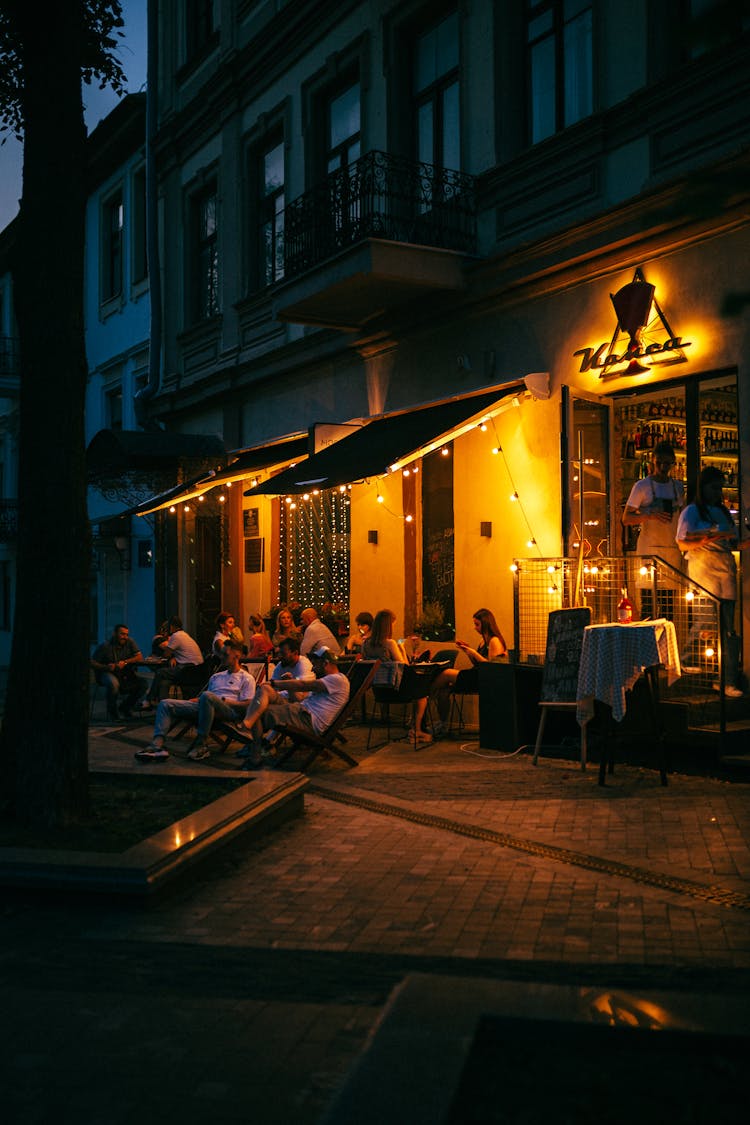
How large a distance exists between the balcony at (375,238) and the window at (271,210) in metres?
3.48

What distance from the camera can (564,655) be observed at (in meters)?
10.0

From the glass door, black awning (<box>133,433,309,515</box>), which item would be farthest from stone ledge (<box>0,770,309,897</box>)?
black awning (<box>133,433,309,515</box>)

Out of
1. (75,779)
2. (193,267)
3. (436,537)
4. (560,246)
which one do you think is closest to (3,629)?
(193,267)

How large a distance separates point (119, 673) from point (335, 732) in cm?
667

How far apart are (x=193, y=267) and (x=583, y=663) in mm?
14877

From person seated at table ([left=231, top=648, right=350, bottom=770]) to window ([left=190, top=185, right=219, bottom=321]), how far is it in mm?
11573

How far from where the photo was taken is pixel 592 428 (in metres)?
11.9

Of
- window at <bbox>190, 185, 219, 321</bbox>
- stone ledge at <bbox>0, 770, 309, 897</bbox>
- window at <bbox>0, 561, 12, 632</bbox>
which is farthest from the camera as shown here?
window at <bbox>0, 561, 12, 632</bbox>

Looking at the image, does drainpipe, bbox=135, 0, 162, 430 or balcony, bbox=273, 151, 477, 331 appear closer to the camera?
balcony, bbox=273, 151, 477, 331

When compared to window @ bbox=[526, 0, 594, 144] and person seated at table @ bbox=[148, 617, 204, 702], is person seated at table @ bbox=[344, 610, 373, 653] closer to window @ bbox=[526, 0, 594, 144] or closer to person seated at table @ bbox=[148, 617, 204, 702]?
person seated at table @ bbox=[148, 617, 204, 702]

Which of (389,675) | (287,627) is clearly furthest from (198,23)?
(389,675)

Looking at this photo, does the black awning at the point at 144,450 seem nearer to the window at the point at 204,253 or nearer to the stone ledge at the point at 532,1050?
the window at the point at 204,253

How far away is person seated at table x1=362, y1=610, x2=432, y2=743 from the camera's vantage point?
12484 millimetres

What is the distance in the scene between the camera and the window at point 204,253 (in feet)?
69.5
